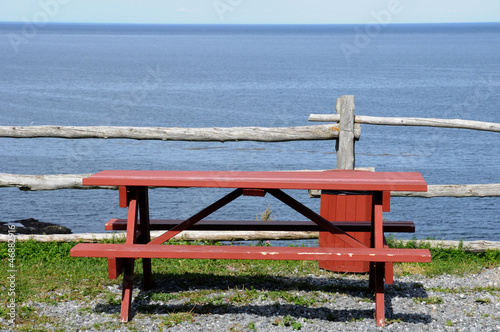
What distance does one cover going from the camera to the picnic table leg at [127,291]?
4203 millimetres

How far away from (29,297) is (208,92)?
3433cm

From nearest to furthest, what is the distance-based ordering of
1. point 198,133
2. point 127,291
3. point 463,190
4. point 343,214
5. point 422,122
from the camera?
point 127,291 < point 343,214 < point 463,190 < point 198,133 < point 422,122

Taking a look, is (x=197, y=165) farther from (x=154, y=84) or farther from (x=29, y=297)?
(x=154, y=84)

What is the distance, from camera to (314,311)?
4.42 metres

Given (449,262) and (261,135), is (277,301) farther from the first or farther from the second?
(261,135)

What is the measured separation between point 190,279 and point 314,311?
1.24 meters

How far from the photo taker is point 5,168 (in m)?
16.8

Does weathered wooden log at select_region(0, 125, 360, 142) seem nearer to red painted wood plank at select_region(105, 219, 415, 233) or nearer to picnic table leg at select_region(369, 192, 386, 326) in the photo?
red painted wood plank at select_region(105, 219, 415, 233)

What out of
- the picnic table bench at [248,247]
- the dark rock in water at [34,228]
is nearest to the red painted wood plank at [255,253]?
the picnic table bench at [248,247]

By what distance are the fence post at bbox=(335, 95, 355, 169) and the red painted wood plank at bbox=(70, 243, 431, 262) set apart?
7.55 feet

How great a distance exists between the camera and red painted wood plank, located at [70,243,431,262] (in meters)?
4.01

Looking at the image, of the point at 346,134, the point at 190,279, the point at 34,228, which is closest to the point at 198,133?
the point at 346,134

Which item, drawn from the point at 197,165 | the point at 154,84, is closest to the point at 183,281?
the point at 197,165

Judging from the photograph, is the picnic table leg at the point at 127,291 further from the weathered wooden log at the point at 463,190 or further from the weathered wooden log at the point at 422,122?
the weathered wooden log at the point at 463,190
